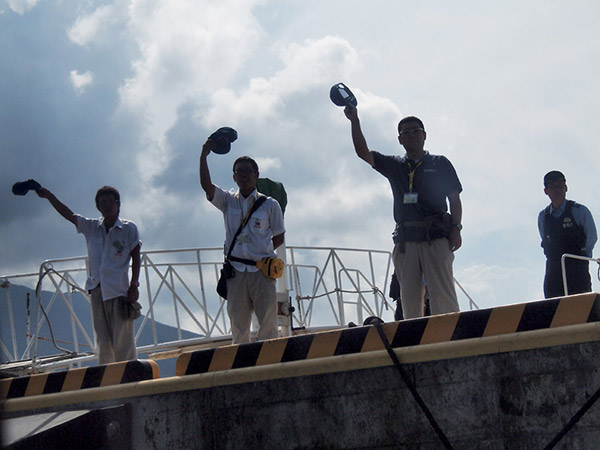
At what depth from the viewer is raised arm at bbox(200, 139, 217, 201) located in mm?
5828

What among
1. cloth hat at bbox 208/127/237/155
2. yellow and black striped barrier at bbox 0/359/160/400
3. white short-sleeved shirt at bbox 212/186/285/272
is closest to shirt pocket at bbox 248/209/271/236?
white short-sleeved shirt at bbox 212/186/285/272

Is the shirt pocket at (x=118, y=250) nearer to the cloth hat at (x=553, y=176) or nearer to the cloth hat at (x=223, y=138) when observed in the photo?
the cloth hat at (x=223, y=138)

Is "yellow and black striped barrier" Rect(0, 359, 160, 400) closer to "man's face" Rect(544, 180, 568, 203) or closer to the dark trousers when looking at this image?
the dark trousers

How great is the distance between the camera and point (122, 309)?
19.5 feet

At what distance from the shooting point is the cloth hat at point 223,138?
5.81m

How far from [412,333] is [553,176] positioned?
4.07 metres

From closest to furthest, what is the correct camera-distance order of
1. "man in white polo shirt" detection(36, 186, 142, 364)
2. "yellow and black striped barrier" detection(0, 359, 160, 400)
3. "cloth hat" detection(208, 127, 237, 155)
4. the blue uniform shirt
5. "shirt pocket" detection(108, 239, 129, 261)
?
"yellow and black striped barrier" detection(0, 359, 160, 400) < "cloth hat" detection(208, 127, 237, 155) < "man in white polo shirt" detection(36, 186, 142, 364) < "shirt pocket" detection(108, 239, 129, 261) < the blue uniform shirt

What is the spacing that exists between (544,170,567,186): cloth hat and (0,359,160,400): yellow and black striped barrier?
4.36 m

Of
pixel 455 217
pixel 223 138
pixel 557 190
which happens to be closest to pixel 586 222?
pixel 557 190

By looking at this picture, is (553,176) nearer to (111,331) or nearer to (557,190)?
(557,190)

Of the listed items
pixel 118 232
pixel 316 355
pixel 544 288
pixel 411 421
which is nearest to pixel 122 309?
pixel 118 232

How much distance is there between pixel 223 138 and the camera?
583 centimetres

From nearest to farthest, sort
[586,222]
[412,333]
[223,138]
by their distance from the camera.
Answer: [412,333], [223,138], [586,222]

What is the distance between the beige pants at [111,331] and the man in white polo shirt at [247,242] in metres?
0.93
